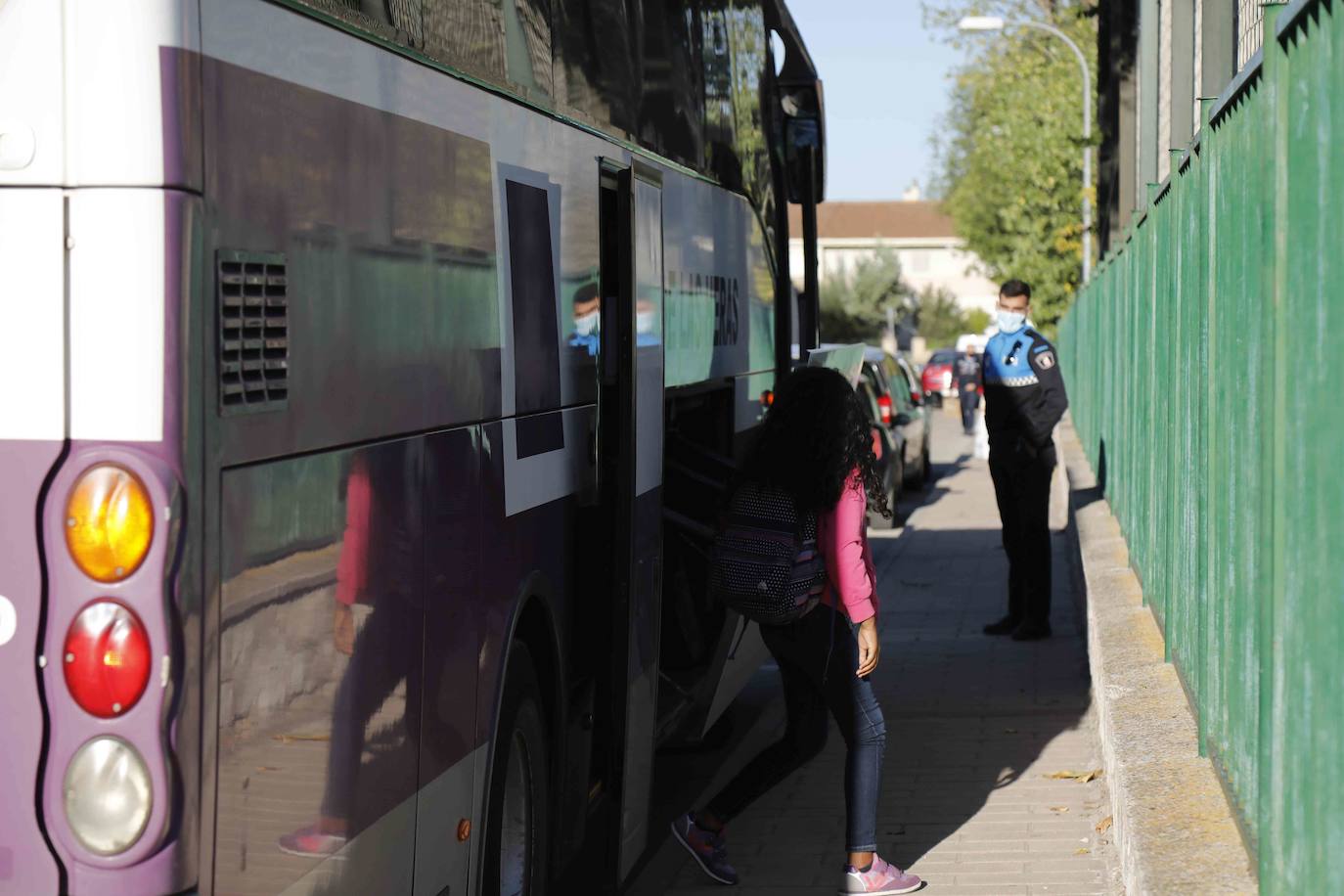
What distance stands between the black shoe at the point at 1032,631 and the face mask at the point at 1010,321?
182 centimetres

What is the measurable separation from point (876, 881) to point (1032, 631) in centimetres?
556

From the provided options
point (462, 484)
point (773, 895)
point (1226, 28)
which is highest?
point (1226, 28)

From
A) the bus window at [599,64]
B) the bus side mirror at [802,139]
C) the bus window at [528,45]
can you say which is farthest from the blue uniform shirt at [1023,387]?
the bus window at [528,45]

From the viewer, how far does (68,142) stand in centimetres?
321

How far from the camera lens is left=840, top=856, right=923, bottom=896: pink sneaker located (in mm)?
6422

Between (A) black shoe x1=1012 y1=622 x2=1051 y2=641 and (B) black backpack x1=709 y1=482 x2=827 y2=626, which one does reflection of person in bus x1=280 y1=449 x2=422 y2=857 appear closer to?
(B) black backpack x1=709 y1=482 x2=827 y2=626

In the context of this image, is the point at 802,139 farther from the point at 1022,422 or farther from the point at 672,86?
the point at 672,86

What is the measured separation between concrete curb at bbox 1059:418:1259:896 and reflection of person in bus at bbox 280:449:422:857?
177 centimetres

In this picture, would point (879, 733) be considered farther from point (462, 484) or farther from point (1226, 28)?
point (1226, 28)

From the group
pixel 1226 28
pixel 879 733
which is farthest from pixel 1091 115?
pixel 879 733

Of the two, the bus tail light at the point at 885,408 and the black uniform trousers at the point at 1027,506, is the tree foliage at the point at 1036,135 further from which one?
the black uniform trousers at the point at 1027,506

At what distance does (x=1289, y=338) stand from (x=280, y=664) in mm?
1964

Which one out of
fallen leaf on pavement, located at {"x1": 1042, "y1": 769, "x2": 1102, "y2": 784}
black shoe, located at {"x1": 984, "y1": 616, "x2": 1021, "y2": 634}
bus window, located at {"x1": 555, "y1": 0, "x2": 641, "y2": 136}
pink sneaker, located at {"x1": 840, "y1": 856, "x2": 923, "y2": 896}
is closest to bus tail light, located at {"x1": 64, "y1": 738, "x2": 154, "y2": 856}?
bus window, located at {"x1": 555, "y1": 0, "x2": 641, "y2": 136}

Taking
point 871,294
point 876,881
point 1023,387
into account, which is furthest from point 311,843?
point 871,294
